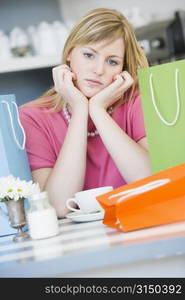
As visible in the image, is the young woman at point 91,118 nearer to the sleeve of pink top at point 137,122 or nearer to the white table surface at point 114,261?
the sleeve of pink top at point 137,122

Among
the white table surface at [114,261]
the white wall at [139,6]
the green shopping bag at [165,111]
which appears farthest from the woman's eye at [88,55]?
the white wall at [139,6]

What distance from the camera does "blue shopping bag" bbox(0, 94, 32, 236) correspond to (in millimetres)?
978

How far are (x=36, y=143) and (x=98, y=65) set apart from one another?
23cm

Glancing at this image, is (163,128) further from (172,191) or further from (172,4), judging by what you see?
(172,4)

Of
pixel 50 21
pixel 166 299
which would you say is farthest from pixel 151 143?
pixel 50 21

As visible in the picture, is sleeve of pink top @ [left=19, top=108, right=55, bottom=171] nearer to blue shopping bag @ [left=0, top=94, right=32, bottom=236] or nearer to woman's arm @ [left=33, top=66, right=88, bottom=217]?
woman's arm @ [left=33, top=66, right=88, bottom=217]

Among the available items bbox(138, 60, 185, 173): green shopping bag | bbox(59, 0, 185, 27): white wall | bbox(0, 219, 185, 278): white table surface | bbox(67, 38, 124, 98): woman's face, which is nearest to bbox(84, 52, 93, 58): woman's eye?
bbox(67, 38, 124, 98): woman's face

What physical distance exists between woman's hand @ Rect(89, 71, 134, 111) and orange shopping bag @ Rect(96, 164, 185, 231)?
348 mm

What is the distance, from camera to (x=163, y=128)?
947mm

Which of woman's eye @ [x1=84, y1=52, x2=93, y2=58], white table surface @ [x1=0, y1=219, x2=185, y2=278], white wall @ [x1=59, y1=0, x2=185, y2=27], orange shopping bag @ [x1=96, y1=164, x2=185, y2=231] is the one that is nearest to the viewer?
white table surface @ [x1=0, y1=219, x2=185, y2=278]

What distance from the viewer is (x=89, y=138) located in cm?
123

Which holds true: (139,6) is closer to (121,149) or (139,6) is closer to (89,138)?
(89,138)

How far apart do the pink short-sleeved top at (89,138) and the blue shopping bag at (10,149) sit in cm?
16

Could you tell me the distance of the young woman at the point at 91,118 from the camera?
1.11 meters
